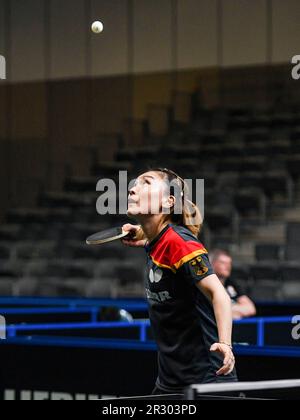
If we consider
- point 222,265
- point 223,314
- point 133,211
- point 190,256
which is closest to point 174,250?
point 190,256

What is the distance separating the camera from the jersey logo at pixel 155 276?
14.0ft

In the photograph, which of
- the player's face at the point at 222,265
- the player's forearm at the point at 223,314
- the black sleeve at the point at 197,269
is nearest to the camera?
the player's forearm at the point at 223,314

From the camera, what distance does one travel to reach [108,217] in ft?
57.3

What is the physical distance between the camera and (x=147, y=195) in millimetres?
4320

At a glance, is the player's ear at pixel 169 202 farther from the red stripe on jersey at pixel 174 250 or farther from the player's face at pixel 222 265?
the player's face at pixel 222 265

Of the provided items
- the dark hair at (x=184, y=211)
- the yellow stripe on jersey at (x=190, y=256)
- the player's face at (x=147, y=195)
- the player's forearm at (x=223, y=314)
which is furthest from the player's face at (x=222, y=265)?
the player's forearm at (x=223, y=314)

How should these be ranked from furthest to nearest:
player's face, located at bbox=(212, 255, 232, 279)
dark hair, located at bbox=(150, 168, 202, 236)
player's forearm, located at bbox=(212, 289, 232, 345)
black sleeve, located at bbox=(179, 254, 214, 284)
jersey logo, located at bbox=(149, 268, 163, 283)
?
player's face, located at bbox=(212, 255, 232, 279) → dark hair, located at bbox=(150, 168, 202, 236) → jersey logo, located at bbox=(149, 268, 163, 283) → black sleeve, located at bbox=(179, 254, 214, 284) → player's forearm, located at bbox=(212, 289, 232, 345)

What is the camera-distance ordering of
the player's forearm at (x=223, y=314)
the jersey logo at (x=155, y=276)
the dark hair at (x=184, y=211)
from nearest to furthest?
1. the player's forearm at (x=223, y=314)
2. the jersey logo at (x=155, y=276)
3. the dark hair at (x=184, y=211)

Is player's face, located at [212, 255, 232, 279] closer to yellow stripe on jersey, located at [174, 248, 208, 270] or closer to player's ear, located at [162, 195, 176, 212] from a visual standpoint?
player's ear, located at [162, 195, 176, 212]

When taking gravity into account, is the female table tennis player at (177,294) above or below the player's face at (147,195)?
below

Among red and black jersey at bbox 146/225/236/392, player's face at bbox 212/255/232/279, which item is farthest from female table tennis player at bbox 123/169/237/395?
player's face at bbox 212/255/232/279

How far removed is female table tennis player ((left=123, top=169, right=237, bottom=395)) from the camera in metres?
4.17

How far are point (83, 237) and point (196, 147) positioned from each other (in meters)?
2.42

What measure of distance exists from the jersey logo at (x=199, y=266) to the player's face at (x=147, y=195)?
31 centimetres
